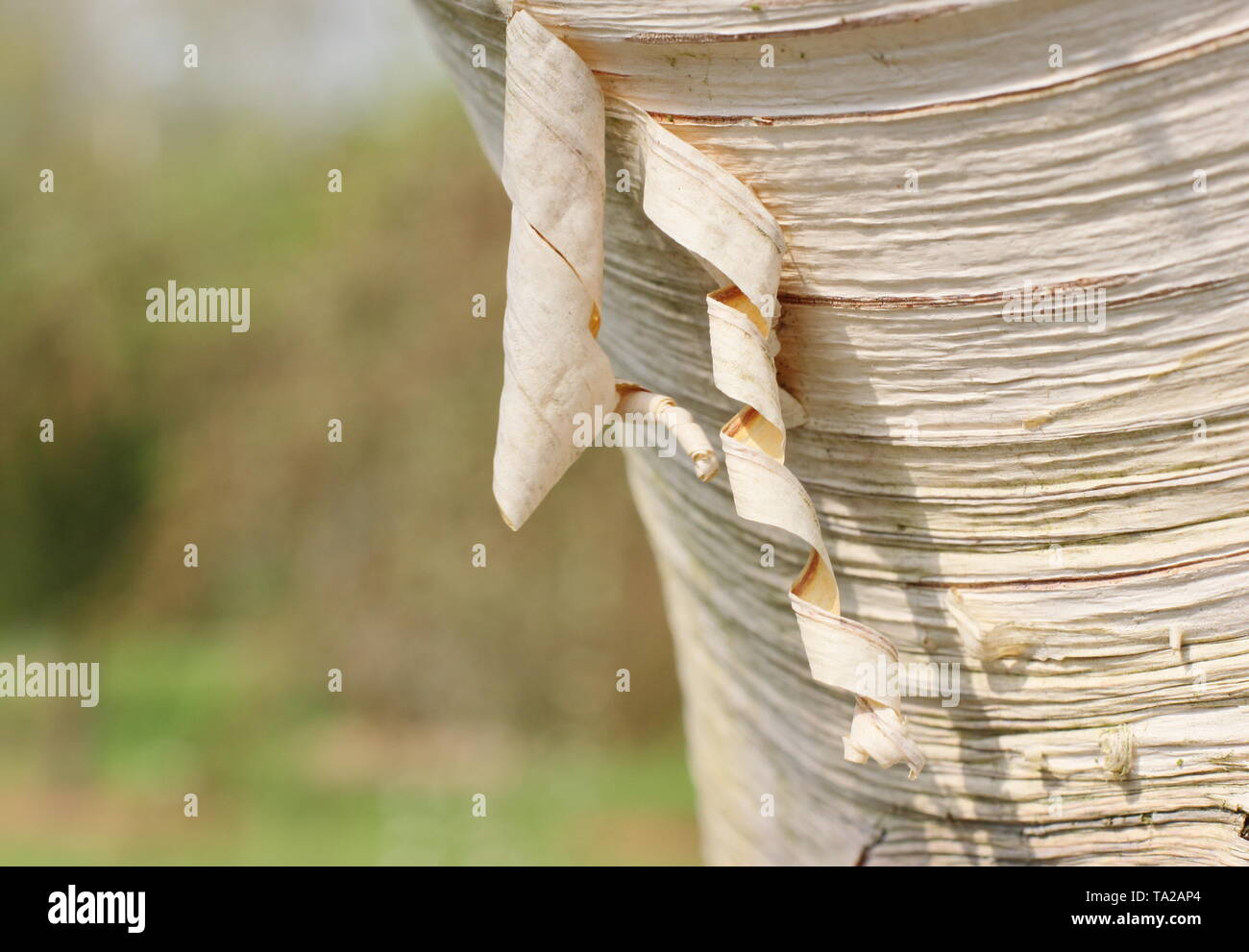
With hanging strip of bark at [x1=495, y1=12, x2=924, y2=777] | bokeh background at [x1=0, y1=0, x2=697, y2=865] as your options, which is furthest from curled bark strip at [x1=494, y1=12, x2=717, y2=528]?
bokeh background at [x1=0, y1=0, x2=697, y2=865]

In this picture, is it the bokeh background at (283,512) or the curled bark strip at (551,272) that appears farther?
the bokeh background at (283,512)

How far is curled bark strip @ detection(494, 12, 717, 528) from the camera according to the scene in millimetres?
437

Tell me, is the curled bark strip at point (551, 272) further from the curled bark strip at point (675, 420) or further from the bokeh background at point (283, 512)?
the bokeh background at point (283, 512)

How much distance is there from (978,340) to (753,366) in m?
0.09

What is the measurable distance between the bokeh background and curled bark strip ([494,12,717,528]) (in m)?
2.78

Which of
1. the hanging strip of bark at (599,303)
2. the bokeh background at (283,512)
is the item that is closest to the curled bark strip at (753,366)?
the hanging strip of bark at (599,303)

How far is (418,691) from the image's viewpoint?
3.58 meters

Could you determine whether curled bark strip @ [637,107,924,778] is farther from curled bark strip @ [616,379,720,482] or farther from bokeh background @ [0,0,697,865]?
bokeh background @ [0,0,697,865]

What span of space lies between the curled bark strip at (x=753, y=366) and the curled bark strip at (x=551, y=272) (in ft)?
0.07

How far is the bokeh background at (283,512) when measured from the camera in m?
3.40

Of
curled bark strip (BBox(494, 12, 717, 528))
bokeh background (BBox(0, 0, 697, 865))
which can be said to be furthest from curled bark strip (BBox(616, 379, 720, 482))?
bokeh background (BBox(0, 0, 697, 865))

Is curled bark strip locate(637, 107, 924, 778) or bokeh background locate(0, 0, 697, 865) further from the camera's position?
bokeh background locate(0, 0, 697, 865)

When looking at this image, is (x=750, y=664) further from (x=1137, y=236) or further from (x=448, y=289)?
(x=448, y=289)

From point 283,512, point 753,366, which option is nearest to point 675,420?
point 753,366
